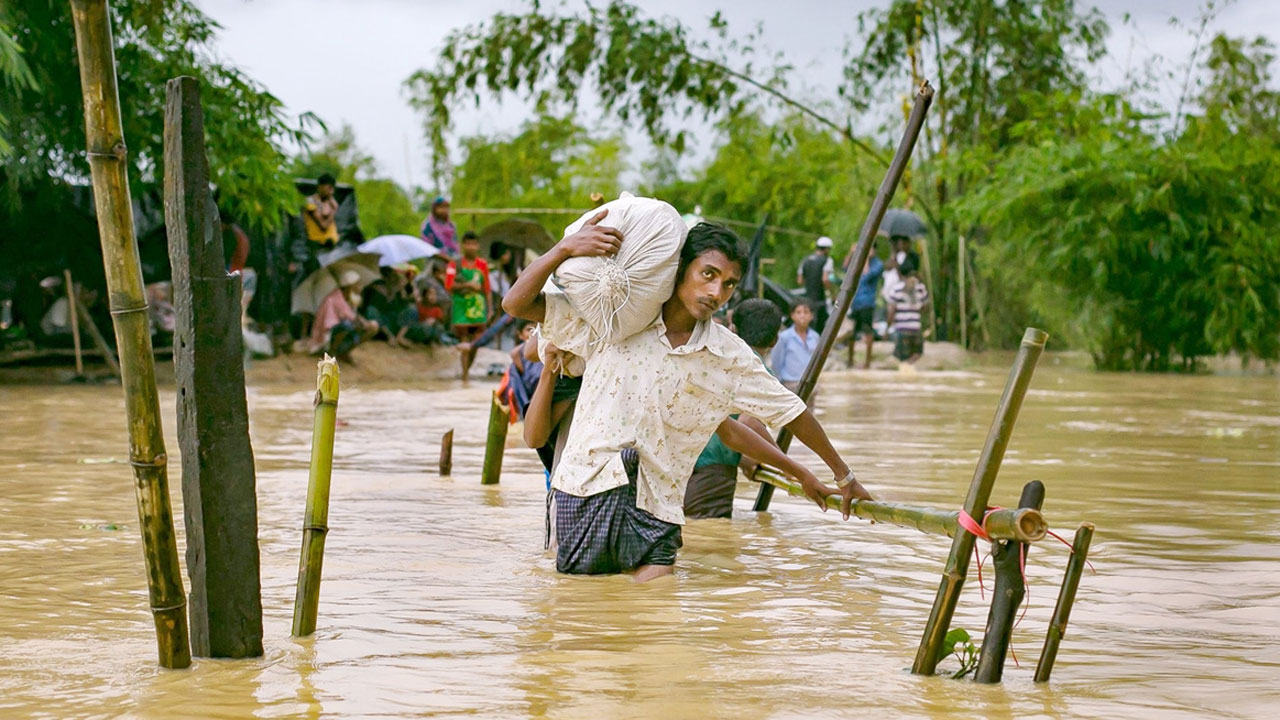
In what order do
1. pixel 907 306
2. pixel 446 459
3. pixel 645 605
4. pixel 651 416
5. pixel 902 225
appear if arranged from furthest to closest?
pixel 902 225, pixel 907 306, pixel 446 459, pixel 651 416, pixel 645 605

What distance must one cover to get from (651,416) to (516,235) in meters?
15.6

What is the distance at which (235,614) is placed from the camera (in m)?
3.49

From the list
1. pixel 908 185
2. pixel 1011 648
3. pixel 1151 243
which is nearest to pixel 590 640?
pixel 1011 648

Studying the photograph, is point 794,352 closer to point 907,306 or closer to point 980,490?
point 980,490

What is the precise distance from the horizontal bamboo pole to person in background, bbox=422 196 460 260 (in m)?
12.8

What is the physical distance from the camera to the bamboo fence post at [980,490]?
3354 mm

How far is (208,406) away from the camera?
11.2 ft

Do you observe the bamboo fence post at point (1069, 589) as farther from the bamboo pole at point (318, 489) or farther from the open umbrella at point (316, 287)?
the open umbrella at point (316, 287)

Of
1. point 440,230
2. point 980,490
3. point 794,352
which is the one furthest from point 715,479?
point 440,230

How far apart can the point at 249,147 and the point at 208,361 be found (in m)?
12.3

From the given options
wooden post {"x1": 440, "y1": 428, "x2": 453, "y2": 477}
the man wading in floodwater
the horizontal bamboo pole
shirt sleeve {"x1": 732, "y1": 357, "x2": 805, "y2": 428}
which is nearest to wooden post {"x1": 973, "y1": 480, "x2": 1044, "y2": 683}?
the horizontal bamboo pole

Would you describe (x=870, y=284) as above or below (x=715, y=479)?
above

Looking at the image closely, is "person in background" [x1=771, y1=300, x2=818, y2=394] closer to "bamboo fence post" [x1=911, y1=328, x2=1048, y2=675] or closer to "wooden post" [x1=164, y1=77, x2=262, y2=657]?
"bamboo fence post" [x1=911, y1=328, x2=1048, y2=675]

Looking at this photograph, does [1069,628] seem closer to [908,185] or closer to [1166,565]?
[1166,565]
